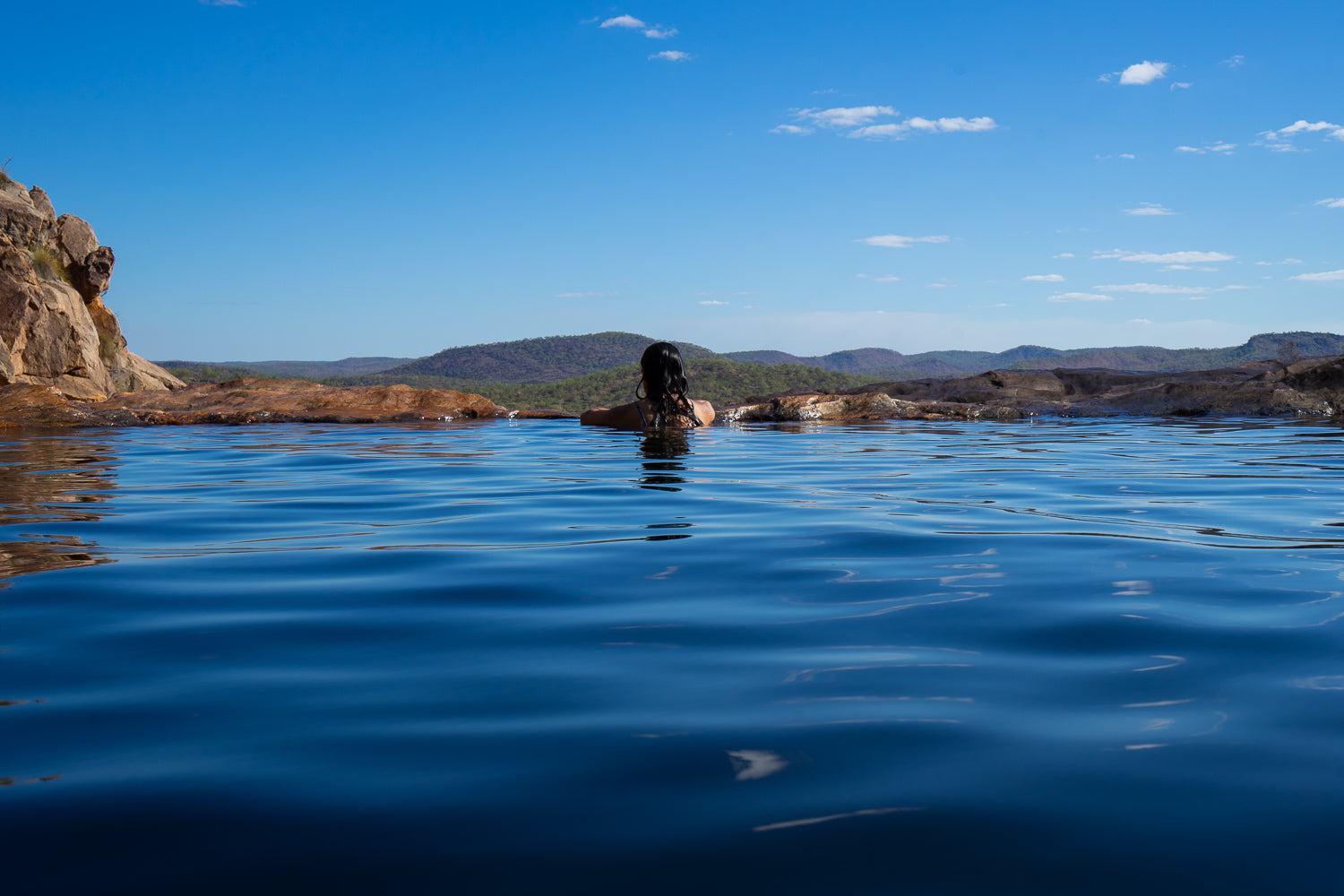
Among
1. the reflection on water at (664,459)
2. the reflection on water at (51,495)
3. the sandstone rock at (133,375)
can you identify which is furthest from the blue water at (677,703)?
the sandstone rock at (133,375)

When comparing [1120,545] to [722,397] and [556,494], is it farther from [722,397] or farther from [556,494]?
[722,397]

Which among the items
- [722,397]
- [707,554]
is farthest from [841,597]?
[722,397]

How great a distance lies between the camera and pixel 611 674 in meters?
2.30

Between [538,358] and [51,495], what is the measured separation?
166270 millimetres

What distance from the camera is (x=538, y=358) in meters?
170

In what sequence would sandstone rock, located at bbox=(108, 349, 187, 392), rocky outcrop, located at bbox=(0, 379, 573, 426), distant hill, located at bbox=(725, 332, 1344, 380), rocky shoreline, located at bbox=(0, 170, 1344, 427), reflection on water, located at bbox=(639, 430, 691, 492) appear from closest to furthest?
reflection on water, located at bbox=(639, 430, 691, 492) → rocky outcrop, located at bbox=(0, 379, 573, 426) → rocky shoreline, located at bbox=(0, 170, 1344, 427) → sandstone rock, located at bbox=(108, 349, 187, 392) → distant hill, located at bbox=(725, 332, 1344, 380)

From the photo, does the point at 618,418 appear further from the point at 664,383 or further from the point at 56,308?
the point at 56,308

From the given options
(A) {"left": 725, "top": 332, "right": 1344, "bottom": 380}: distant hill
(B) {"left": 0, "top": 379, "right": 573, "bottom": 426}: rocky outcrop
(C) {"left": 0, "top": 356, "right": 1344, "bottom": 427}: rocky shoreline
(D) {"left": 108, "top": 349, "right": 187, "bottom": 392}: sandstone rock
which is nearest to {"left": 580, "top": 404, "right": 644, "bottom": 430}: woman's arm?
(C) {"left": 0, "top": 356, "right": 1344, "bottom": 427}: rocky shoreline

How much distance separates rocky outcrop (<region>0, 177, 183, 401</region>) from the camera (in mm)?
18375

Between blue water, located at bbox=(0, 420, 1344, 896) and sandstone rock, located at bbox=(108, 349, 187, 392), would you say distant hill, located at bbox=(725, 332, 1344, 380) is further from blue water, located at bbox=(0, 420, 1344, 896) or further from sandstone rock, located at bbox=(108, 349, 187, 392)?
blue water, located at bbox=(0, 420, 1344, 896)

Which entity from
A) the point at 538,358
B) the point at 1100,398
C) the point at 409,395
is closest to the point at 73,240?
the point at 409,395

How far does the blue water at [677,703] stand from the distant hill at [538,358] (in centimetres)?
15150

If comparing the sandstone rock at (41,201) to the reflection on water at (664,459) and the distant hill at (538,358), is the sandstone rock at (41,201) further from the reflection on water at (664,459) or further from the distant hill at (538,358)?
the distant hill at (538,358)

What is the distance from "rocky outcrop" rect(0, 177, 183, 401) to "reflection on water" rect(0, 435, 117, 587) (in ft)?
25.9
